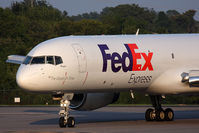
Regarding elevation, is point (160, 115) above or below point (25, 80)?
below

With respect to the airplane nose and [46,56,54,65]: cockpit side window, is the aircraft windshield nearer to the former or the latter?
[46,56,54,65]: cockpit side window

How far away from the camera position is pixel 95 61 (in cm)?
3042

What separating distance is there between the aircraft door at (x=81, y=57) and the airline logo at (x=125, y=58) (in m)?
1.11

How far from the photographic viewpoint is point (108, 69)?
1214 inches

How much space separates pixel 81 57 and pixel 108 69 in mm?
1617

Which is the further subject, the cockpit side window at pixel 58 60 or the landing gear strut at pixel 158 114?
the landing gear strut at pixel 158 114

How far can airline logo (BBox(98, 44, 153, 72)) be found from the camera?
102 ft

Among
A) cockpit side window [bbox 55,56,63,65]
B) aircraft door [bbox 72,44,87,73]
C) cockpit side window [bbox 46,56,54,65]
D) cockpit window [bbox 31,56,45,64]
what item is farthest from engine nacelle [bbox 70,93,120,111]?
cockpit window [bbox 31,56,45,64]

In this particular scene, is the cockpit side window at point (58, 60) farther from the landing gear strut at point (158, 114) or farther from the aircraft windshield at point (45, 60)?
the landing gear strut at point (158, 114)

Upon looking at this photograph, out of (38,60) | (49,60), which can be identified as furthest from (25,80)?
(49,60)

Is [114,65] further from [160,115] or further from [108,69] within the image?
[160,115]

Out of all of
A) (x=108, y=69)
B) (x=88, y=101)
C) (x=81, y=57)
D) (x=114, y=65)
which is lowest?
(x=88, y=101)

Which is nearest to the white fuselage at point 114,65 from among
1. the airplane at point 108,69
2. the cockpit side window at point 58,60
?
the airplane at point 108,69

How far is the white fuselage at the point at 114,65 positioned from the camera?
29.2 m
